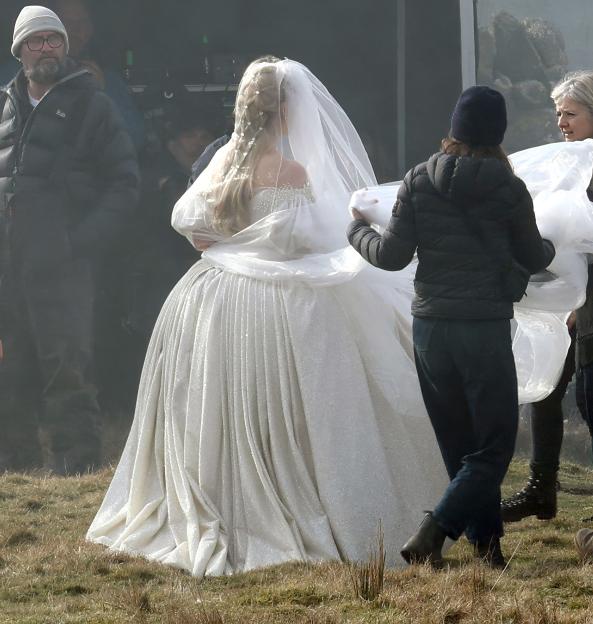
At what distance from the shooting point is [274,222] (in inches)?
226

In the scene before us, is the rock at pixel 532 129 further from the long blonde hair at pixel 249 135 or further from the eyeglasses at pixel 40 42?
the long blonde hair at pixel 249 135

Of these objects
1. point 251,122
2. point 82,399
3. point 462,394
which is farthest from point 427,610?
point 82,399

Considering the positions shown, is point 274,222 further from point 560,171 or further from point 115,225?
point 115,225

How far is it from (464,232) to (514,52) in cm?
707

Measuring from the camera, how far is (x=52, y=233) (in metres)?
9.34

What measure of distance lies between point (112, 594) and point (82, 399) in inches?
184

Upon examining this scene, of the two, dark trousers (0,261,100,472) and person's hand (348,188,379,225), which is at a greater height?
person's hand (348,188,379,225)

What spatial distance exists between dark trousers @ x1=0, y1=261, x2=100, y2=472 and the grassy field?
3.18m

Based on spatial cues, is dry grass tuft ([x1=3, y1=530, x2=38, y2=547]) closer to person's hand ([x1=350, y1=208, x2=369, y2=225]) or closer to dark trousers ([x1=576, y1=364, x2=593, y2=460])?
person's hand ([x1=350, y1=208, x2=369, y2=225])

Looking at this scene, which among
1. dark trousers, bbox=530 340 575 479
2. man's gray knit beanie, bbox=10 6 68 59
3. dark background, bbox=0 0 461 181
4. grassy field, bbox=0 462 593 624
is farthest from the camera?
dark background, bbox=0 0 461 181

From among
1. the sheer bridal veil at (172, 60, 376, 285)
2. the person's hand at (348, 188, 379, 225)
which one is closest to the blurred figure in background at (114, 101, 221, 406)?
the sheer bridal veil at (172, 60, 376, 285)

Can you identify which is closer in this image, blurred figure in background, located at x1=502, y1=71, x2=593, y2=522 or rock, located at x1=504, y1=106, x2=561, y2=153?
blurred figure in background, located at x1=502, y1=71, x2=593, y2=522

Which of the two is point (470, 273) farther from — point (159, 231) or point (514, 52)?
point (514, 52)

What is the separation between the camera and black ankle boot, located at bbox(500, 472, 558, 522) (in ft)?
19.6
